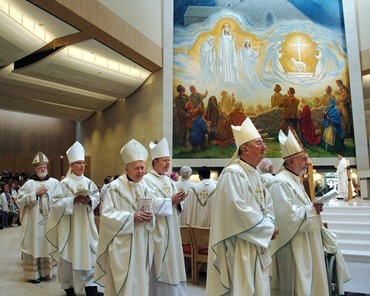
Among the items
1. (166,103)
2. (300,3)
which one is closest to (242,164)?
(166,103)

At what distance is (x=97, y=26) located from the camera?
12.3 meters

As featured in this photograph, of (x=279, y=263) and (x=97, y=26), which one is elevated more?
(x=97, y=26)

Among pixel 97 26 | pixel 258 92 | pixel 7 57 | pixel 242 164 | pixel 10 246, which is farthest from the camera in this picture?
pixel 258 92

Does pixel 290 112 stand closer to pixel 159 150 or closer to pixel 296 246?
pixel 159 150

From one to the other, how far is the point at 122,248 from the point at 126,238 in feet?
0.33

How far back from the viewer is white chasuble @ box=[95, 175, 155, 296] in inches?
140

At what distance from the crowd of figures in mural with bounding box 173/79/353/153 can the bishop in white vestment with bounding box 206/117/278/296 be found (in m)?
14.6

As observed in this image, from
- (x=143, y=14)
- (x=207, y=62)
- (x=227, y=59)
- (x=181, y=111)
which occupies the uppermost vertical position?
(x=143, y=14)

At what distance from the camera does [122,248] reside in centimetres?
363

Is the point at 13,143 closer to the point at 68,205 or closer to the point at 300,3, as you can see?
the point at 300,3

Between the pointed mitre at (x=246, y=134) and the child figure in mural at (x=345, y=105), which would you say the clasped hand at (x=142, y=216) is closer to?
the pointed mitre at (x=246, y=134)

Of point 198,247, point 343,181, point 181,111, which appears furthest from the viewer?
point 181,111

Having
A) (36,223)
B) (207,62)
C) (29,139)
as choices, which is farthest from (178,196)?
(29,139)

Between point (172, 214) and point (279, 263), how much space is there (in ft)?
4.05
